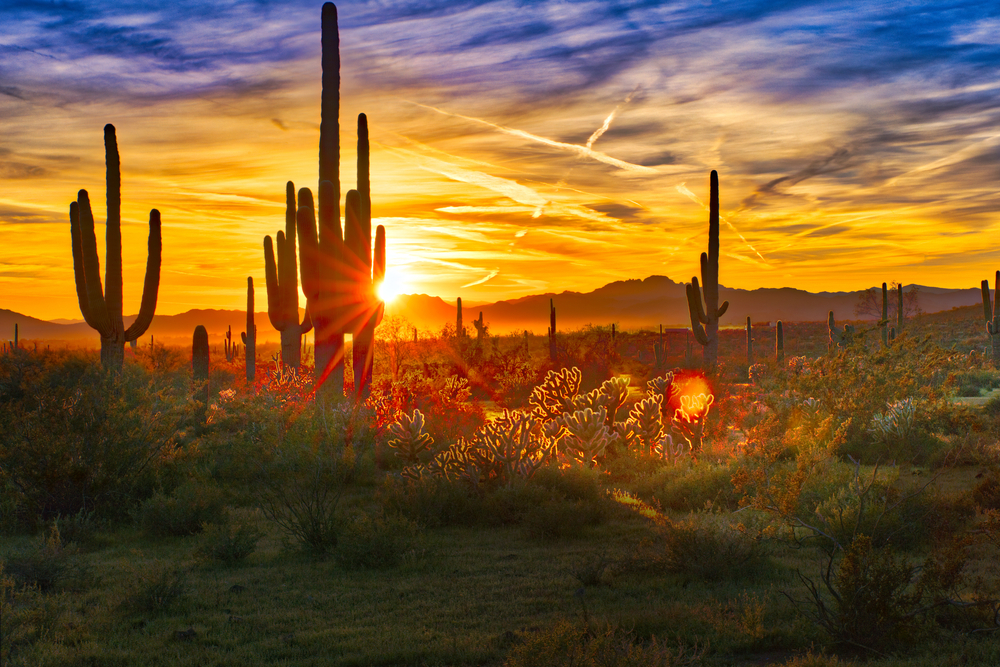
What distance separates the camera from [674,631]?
605 centimetres

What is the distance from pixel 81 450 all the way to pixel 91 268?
1170cm

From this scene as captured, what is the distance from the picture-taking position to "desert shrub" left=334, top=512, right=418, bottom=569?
Answer: 815 centimetres

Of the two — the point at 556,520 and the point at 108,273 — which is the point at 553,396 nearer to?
the point at 556,520

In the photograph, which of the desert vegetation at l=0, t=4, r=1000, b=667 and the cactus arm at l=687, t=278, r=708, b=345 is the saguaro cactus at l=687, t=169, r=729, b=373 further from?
the desert vegetation at l=0, t=4, r=1000, b=667

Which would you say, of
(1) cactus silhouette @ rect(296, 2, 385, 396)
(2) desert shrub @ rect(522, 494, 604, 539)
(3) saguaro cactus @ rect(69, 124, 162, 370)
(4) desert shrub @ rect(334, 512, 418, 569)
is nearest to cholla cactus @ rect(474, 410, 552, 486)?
(2) desert shrub @ rect(522, 494, 604, 539)

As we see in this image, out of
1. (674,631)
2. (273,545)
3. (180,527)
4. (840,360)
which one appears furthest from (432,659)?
(840,360)

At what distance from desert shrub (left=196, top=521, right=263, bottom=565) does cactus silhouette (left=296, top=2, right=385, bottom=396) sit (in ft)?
25.3

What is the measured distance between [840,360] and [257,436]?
10.8 meters

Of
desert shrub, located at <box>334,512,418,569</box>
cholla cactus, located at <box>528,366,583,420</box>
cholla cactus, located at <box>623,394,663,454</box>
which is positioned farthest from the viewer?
cholla cactus, located at <box>528,366,583,420</box>

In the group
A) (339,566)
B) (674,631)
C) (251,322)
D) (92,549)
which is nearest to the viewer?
(674,631)

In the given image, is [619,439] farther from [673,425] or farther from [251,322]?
[251,322]

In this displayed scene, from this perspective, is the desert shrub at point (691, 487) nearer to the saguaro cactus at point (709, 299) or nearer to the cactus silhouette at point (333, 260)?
the cactus silhouette at point (333, 260)

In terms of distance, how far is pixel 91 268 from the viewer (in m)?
20.1

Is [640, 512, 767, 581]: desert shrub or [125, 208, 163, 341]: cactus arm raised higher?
[125, 208, 163, 341]: cactus arm
